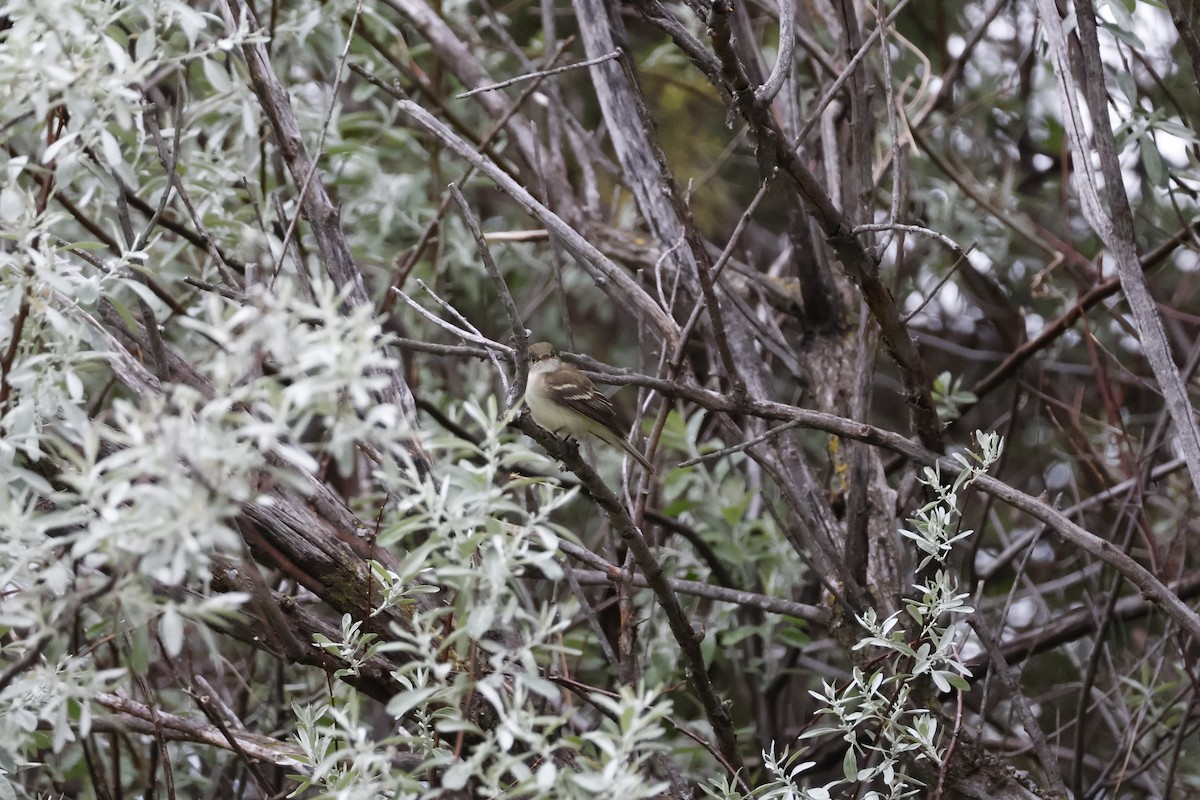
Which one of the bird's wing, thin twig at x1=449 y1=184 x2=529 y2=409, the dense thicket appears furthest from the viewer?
the bird's wing

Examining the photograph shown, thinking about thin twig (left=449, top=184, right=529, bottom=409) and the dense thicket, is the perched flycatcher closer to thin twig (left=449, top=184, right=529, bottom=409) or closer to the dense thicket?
the dense thicket

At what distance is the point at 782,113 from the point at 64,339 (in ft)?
10.0

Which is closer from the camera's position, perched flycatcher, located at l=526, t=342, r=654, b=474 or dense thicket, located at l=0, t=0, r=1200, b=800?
dense thicket, located at l=0, t=0, r=1200, b=800

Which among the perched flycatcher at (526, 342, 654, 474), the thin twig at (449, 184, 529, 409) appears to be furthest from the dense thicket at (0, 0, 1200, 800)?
the perched flycatcher at (526, 342, 654, 474)

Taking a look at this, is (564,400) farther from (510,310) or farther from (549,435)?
(510,310)

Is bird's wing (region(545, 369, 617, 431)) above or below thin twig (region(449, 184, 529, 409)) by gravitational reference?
below

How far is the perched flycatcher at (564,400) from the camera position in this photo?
4500mm

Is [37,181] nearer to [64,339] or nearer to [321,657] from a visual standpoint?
[64,339]

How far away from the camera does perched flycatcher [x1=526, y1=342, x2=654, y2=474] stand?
4.50 metres

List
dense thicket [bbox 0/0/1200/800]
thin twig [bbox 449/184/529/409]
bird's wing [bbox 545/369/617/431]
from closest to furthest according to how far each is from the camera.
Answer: dense thicket [bbox 0/0/1200/800] < thin twig [bbox 449/184/529/409] < bird's wing [bbox 545/369/617/431]

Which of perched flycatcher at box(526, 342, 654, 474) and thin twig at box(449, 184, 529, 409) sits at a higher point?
thin twig at box(449, 184, 529, 409)

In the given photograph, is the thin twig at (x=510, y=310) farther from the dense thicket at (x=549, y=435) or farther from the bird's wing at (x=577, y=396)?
the bird's wing at (x=577, y=396)

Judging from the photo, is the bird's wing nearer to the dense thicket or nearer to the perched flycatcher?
the perched flycatcher

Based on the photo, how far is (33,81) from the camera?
79.9 inches
